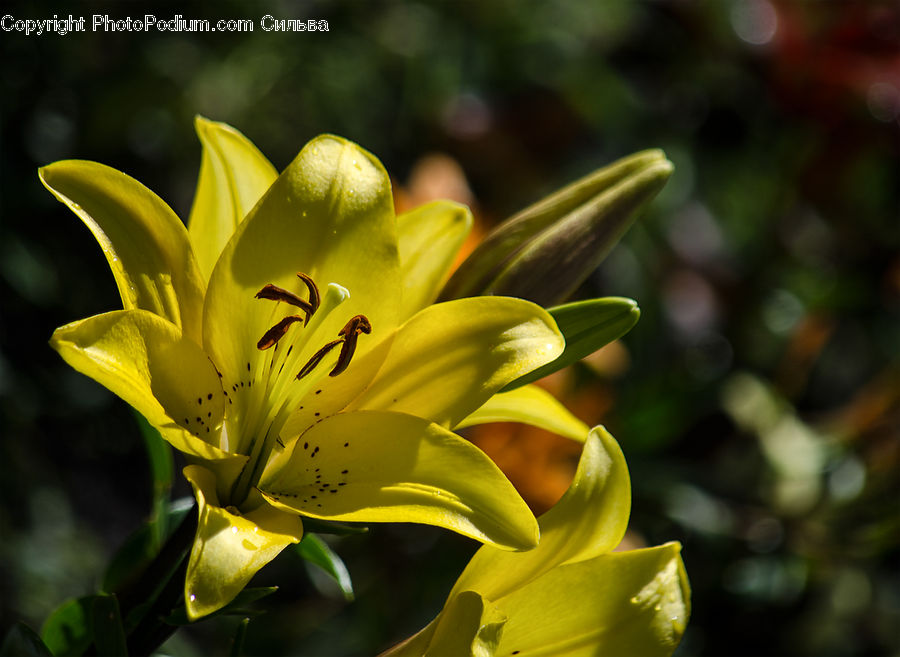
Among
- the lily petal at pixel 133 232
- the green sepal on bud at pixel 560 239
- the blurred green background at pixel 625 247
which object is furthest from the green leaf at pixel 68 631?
the blurred green background at pixel 625 247

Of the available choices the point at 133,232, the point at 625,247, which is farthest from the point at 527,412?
the point at 625,247

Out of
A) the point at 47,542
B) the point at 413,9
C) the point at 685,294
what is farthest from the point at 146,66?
the point at 685,294

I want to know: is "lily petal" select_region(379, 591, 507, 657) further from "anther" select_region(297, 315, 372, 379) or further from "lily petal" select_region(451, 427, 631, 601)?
"anther" select_region(297, 315, 372, 379)

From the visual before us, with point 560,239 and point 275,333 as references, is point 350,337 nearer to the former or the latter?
point 275,333

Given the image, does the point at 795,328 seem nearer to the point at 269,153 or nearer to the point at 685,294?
the point at 685,294

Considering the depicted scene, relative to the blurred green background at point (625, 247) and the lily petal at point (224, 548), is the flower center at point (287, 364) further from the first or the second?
the blurred green background at point (625, 247)

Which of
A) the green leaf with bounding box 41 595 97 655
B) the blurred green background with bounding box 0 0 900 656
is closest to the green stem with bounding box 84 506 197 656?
the green leaf with bounding box 41 595 97 655
